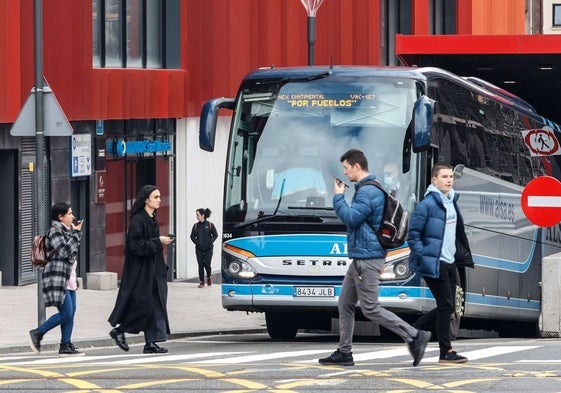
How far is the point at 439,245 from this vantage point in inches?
532

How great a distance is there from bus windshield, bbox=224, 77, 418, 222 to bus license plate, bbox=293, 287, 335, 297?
0.81 meters

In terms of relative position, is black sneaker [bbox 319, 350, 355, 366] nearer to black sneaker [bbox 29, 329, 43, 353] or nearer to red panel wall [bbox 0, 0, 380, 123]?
black sneaker [bbox 29, 329, 43, 353]

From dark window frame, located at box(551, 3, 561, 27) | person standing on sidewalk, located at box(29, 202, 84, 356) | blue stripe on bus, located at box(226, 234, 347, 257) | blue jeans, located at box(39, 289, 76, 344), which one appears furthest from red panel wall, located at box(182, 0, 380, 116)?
dark window frame, located at box(551, 3, 561, 27)

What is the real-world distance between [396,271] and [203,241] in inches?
656

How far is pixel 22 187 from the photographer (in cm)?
2962

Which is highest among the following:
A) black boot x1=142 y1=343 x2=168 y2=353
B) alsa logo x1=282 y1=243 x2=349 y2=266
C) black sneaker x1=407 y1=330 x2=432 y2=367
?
alsa logo x1=282 y1=243 x2=349 y2=266

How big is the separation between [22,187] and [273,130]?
12.6 metres

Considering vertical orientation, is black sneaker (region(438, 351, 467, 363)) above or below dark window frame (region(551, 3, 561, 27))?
below

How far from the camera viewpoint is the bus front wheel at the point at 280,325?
1988cm

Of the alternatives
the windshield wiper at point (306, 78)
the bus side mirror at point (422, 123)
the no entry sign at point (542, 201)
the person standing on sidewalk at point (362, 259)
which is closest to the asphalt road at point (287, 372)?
the person standing on sidewalk at point (362, 259)

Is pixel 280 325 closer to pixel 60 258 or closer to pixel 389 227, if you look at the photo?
pixel 60 258

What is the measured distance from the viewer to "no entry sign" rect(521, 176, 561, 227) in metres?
19.8

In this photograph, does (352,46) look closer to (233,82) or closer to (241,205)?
(233,82)

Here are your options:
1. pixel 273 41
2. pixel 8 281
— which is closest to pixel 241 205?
pixel 8 281
